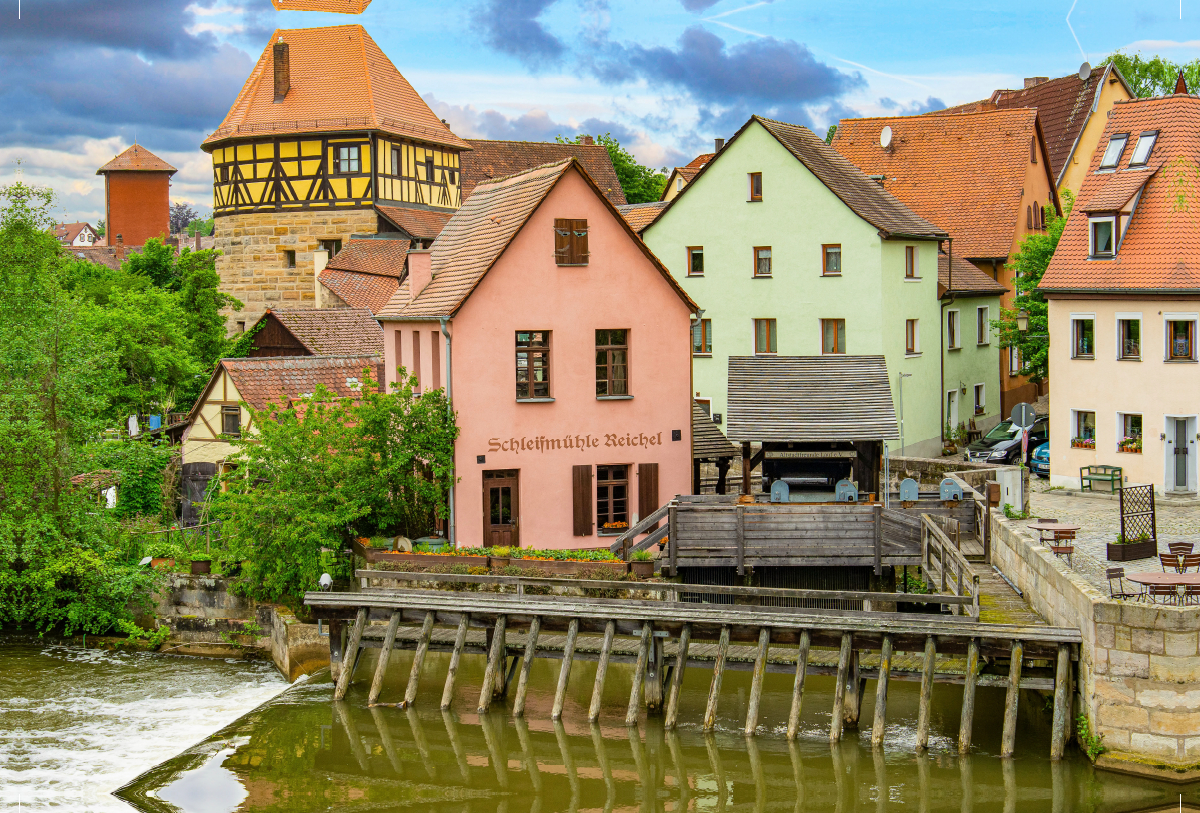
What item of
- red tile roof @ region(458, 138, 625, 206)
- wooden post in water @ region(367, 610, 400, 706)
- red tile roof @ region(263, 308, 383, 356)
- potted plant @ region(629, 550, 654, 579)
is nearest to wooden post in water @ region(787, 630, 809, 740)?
potted plant @ region(629, 550, 654, 579)

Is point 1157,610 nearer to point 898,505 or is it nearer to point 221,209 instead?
point 898,505

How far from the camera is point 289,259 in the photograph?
2178 inches

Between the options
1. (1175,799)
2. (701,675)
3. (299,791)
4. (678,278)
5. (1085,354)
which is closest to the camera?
(1175,799)

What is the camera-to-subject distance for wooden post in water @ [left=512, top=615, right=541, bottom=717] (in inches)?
870

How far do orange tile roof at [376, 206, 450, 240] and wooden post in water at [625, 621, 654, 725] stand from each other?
31934 mm

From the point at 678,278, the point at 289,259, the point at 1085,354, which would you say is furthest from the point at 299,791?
the point at 289,259

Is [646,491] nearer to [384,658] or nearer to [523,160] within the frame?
[384,658]

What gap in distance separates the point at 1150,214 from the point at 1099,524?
8.66 m

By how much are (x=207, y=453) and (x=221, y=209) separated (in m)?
22.4

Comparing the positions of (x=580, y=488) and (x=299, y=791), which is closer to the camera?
(x=299, y=791)

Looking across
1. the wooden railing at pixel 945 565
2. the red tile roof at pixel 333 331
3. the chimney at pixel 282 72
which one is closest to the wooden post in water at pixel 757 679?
the wooden railing at pixel 945 565

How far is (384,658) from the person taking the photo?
75.9 feet

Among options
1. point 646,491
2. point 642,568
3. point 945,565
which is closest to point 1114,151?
point 646,491

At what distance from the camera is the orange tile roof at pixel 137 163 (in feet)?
299
